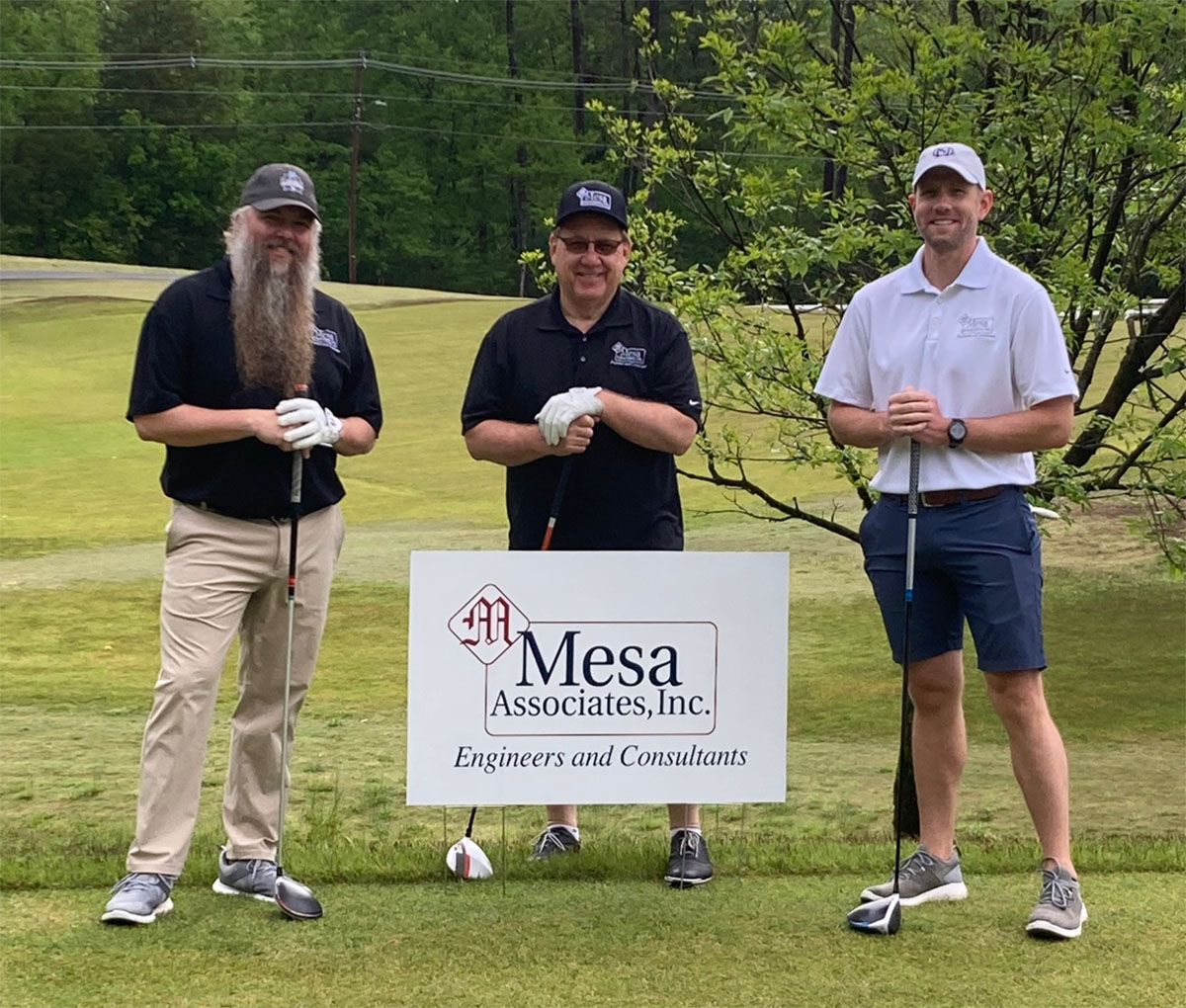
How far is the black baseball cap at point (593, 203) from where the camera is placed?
13.4ft

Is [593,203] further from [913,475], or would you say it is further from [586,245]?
[913,475]

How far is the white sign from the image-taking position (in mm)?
3857

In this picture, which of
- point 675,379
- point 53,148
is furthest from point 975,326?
point 53,148

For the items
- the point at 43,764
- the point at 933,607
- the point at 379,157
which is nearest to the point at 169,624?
the point at 933,607

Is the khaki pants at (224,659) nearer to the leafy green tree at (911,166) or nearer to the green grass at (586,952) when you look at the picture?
the green grass at (586,952)

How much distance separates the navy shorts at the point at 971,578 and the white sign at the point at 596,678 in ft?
0.97

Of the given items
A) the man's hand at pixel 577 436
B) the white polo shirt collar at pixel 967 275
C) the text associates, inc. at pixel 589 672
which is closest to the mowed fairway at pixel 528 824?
the text associates, inc. at pixel 589 672

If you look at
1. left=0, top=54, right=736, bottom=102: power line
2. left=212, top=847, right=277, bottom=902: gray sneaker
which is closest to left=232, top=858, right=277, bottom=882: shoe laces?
left=212, top=847, right=277, bottom=902: gray sneaker

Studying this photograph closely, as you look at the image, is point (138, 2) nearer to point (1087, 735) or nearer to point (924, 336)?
point (1087, 735)

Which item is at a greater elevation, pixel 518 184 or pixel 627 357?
pixel 518 184

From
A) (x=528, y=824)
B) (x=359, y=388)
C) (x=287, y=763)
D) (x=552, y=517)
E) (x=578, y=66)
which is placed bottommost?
(x=528, y=824)

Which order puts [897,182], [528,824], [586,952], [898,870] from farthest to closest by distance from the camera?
[528,824] → [897,182] → [898,870] → [586,952]

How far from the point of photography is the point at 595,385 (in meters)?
4.15

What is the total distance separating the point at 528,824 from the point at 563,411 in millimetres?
3350
